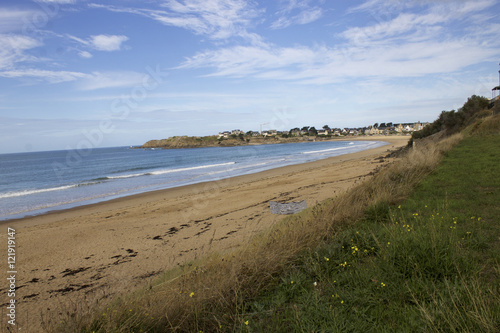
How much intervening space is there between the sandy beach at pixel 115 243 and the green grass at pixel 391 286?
7.32 ft

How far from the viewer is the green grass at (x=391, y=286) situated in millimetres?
2826

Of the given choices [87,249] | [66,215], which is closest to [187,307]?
[87,249]

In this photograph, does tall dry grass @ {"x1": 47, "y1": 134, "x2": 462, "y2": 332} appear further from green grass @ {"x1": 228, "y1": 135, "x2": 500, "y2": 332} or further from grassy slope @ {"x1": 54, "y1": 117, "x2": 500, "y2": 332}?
green grass @ {"x1": 228, "y1": 135, "x2": 500, "y2": 332}

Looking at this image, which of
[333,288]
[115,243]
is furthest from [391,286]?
[115,243]

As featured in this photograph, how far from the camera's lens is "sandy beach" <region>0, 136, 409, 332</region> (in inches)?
227

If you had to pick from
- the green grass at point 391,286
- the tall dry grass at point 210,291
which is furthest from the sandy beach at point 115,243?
the green grass at point 391,286

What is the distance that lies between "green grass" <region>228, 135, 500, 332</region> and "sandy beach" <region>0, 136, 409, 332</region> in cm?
223

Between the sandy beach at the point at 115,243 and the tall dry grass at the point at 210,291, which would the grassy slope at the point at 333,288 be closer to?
the tall dry grass at the point at 210,291

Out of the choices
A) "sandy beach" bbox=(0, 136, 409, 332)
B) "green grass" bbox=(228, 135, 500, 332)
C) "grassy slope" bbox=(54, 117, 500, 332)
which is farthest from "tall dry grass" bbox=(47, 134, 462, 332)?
"sandy beach" bbox=(0, 136, 409, 332)

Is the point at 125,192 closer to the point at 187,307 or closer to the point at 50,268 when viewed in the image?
the point at 50,268

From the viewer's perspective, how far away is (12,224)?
1327 cm

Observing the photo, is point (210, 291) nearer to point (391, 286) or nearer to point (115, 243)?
point (391, 286)

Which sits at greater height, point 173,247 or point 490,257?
point 490,257

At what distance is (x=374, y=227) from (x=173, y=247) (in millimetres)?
5076
